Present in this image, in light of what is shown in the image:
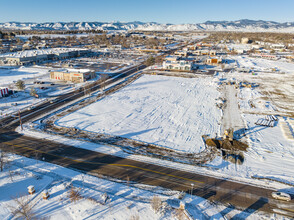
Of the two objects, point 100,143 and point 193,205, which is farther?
point 100,143

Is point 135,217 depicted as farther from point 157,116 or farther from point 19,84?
point 19,84

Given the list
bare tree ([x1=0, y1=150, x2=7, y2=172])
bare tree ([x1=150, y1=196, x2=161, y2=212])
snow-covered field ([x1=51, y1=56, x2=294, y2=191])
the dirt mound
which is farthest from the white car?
bare tree ([x1=0, y1=150, x2=7, y2=172])

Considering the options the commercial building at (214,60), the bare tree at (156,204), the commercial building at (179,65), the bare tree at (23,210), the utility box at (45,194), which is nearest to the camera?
the bare tree at (23,210)

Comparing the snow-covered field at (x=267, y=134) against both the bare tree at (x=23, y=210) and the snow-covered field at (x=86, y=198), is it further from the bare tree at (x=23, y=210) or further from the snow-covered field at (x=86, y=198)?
the bare tree at (x=23, y=210)

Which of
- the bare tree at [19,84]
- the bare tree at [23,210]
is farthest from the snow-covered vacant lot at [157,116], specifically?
the bare tree at [19,84]

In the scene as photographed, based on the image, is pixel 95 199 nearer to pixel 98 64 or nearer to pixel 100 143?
pixel 100 143

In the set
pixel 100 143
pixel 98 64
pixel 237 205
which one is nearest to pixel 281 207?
pixel 237 205

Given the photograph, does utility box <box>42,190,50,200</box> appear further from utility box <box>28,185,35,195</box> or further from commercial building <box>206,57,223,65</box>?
commercial building <box>206,57,223,65</box>
